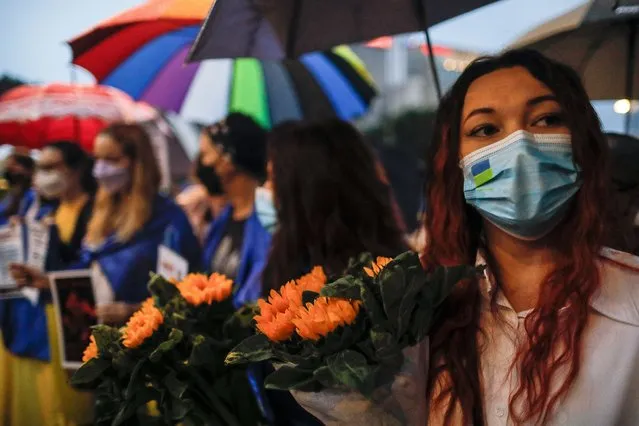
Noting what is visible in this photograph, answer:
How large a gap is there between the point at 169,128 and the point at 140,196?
7.06 feet

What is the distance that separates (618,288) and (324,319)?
0.63 meters

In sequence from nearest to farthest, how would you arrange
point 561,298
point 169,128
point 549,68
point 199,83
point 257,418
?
1. point 561,298
2. point 549,68
3. point 257,418
4. point 199,83
5. point 169,128

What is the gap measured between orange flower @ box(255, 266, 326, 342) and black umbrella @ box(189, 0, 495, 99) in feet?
2.82

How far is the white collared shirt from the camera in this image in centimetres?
128

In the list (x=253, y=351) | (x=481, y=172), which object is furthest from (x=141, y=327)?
(x=481, y=172)

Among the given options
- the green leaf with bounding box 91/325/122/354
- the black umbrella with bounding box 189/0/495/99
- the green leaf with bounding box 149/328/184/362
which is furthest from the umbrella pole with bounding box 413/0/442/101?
the green leaf with bounding box 91/325/122/354

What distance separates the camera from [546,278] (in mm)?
1414

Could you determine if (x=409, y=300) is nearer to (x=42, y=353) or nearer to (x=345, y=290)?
(x=345, y=290)

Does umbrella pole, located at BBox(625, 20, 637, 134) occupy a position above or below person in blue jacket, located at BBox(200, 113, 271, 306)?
above

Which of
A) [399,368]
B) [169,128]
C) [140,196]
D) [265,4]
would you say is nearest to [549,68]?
[399,368]

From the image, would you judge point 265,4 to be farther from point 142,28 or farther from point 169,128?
point 169,128

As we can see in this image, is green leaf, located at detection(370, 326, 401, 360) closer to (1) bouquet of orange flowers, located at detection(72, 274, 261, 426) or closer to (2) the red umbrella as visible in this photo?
(1) bouquet of orange flowers, located at detection(72, 274, 261, 426)

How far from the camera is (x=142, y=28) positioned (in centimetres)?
308

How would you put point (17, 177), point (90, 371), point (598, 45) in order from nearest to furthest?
point (90, 371) < point (598, 45) < point (17, 177)
